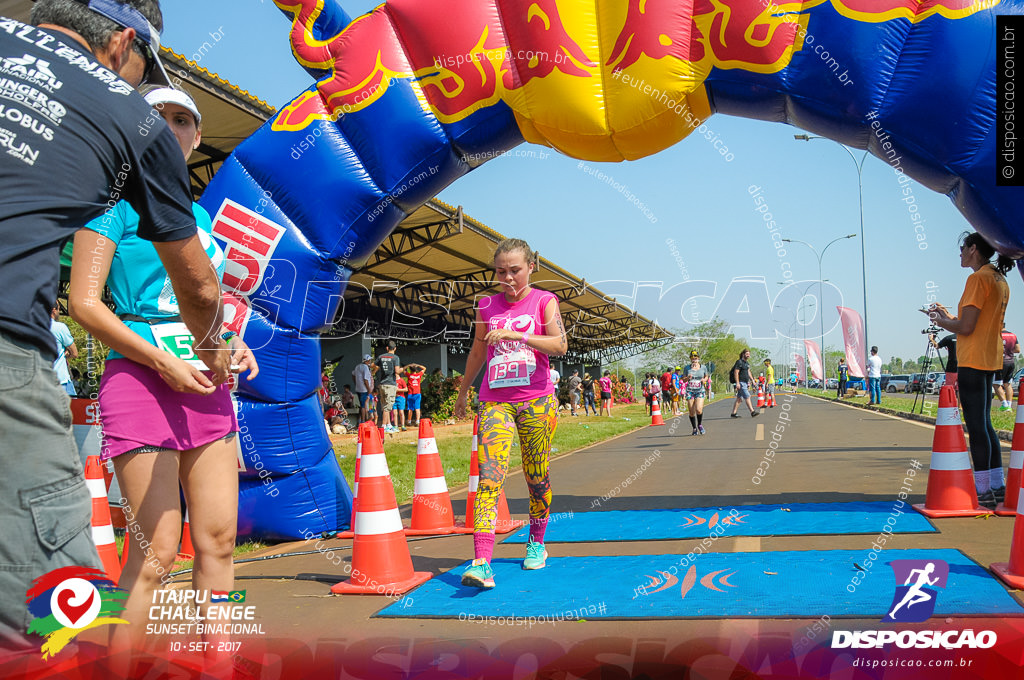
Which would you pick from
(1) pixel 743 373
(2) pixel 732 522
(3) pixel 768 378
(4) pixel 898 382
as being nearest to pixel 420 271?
(1) pixel 743 373

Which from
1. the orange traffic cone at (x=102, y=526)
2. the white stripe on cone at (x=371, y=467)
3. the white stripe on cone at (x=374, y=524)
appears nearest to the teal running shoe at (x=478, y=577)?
Answer: the white stripe on cone at (x=374, y=524)

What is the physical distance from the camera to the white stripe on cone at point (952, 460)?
17.3ft

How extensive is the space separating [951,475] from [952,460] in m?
0.12

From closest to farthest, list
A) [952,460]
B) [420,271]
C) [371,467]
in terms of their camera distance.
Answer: [371,467] < [952,460] < [420,271]

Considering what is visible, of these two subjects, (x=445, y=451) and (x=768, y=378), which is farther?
(x=768, y=378)

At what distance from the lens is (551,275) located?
23734 millimetres

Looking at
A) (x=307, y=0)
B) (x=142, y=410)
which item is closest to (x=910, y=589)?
(x=142, y=410)

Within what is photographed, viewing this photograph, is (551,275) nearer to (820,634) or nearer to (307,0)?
(307,0)

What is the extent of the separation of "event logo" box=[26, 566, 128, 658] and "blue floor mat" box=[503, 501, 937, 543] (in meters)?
4.12

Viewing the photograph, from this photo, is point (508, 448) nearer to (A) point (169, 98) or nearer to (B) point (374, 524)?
(B) point (374, 524)

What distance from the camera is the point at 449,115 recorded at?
19.2 feet

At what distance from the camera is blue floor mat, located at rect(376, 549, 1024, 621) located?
3287 mm

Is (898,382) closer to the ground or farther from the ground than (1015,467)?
farther from the ground

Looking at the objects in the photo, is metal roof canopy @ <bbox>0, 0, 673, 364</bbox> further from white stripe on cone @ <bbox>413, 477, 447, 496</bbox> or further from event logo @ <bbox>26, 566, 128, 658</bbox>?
event logo @ <bbox>26, 566, 128, 658</bbox>
